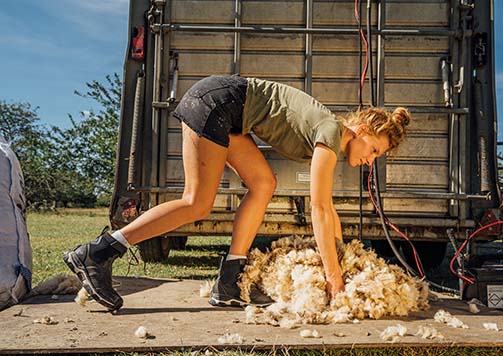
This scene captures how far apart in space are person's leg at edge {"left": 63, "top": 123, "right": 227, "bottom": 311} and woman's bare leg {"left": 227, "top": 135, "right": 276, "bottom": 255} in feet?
0.88

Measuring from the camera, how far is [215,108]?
338 cm

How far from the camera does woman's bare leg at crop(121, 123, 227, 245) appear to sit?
330cm

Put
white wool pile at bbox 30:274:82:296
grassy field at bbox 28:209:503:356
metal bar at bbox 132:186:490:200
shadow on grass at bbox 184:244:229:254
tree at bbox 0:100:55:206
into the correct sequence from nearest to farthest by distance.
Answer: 1. grassy field at bbox 28:209:503:356
2. white wool pile at bbox 30:274:82:296
3. metal bar at bbox 132:186:490:200
4. shadow on grass at bbox 184:244:229:254
5. tree at bbox 0:100:55:206

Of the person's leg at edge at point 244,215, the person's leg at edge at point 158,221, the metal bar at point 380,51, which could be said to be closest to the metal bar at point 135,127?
the person's leg at edge at point 244,215

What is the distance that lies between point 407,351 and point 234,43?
3.08 m

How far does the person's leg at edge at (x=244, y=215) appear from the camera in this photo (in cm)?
355

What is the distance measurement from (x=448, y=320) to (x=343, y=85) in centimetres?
236

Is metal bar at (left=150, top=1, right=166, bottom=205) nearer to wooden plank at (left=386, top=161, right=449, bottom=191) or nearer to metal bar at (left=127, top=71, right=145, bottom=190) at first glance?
metal bar at (left=127, top=71, right=145, bottom=190)

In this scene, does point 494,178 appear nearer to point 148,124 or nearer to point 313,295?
point 313,295

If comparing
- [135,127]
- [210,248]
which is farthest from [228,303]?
[210,248]

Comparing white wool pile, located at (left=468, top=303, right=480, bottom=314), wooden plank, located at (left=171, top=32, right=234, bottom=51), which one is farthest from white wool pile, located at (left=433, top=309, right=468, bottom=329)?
wooden plank, located at (left=171, top=32, right=234, bottom=51)

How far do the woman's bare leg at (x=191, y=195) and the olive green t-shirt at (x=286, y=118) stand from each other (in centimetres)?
28

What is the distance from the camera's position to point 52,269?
5.88 meters

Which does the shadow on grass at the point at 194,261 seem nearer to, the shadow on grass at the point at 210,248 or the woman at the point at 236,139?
the shadow on grass at the point at 210,248
